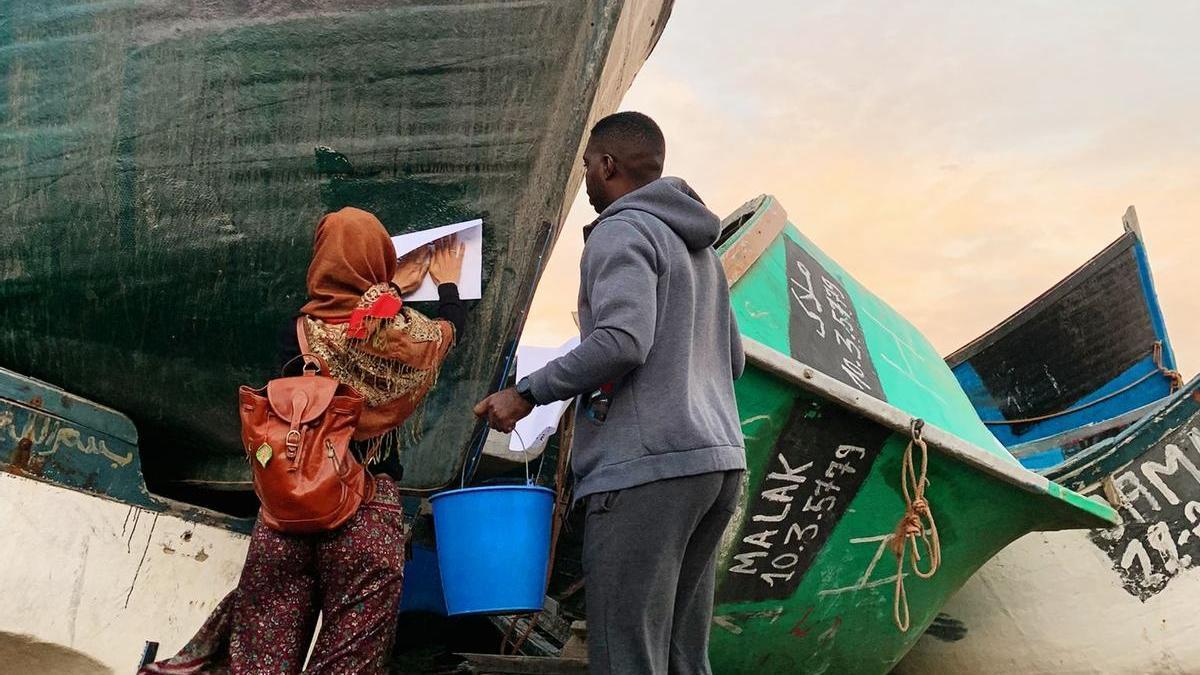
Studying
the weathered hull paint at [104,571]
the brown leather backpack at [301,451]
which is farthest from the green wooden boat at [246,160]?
the brown leather backpack at [301,451]

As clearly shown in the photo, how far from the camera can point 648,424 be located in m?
2.25

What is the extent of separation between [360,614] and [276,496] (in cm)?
35

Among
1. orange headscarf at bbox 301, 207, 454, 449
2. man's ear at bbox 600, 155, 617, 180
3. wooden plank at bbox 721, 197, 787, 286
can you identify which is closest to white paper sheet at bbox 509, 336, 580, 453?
wooden plank at bbox 721, 197, 787, 286

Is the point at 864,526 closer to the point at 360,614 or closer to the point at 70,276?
the point at 360,614

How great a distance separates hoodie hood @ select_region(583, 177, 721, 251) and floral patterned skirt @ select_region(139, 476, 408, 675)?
0.87 metres

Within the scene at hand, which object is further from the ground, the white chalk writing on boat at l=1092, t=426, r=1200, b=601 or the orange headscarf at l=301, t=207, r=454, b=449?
the orange headscarf at l=301, t=207, r=454, b=449

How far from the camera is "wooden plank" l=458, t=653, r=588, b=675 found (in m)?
3.28

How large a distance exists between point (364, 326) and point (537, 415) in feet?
4.46

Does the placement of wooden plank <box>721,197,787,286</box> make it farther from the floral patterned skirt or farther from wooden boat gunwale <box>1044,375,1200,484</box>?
the floral patterned skirt

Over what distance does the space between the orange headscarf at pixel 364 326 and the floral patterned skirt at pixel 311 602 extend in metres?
0.24

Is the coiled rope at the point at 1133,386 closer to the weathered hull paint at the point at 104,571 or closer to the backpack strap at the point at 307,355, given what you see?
the weathered hull paint at the point at 104,571

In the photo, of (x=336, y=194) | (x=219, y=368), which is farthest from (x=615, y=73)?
(x=219, y=368)

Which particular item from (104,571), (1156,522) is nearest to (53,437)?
(104,571)

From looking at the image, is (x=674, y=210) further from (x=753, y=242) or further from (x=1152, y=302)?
(x=1152, y=302)
